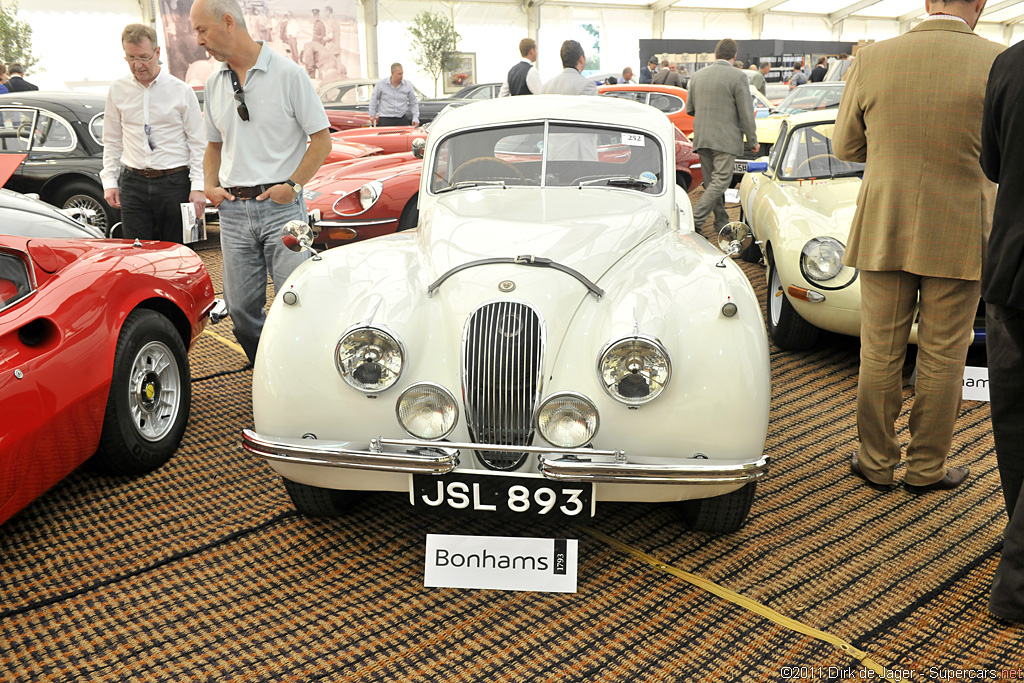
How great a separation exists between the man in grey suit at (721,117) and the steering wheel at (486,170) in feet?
12.2

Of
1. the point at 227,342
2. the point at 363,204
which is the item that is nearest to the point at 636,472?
the point at 227,342

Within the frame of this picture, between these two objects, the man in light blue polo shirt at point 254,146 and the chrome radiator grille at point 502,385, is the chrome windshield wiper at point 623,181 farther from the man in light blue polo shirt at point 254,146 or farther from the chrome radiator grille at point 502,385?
the chrome radiator grille at point 502,385

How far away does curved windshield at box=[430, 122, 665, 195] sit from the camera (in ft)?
12.7

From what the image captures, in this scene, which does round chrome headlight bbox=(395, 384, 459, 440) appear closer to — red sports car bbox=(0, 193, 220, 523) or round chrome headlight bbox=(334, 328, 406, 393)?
round chrome headlight bbox=(334, 328, 406, 393)

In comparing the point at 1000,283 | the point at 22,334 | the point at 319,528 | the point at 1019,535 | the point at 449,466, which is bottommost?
the point at 319,528

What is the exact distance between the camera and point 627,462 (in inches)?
97.0

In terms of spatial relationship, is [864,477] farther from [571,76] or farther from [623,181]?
[571,76]

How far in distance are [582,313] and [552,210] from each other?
2.50 ft

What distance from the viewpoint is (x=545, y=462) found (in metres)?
2.43

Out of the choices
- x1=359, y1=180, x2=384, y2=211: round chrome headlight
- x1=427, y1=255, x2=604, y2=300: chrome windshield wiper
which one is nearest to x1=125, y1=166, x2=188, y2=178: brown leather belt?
x1=359, y1=180, x2=384, y2=211: round chrome headlight

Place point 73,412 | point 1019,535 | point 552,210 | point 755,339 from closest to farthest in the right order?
point 1019,535 → point 755,339 → point 73,412 → point 552,210

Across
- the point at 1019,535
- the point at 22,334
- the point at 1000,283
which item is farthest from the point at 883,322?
the point at 22,334

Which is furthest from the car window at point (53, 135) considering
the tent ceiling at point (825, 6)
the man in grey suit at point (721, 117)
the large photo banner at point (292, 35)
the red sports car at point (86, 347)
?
the tent ceiling at point (825, 6)

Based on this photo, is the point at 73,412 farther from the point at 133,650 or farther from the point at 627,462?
the point at 627,462
